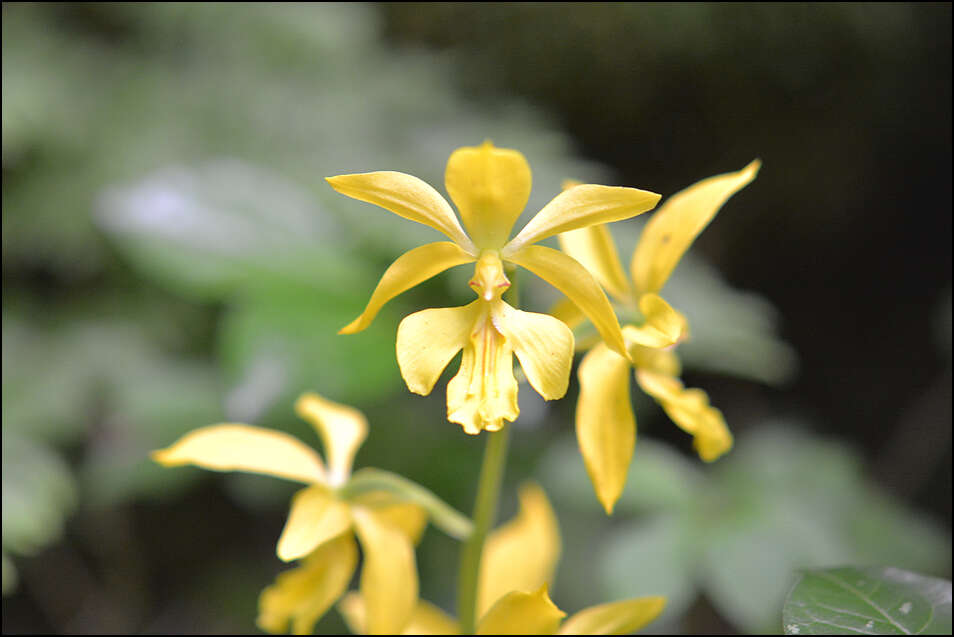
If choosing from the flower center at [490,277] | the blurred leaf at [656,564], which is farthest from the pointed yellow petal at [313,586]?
the blurred leaf at [656,564]

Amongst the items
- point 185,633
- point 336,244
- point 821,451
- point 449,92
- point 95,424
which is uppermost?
point 449,92

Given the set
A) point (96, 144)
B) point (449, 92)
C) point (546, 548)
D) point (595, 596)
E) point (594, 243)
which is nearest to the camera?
point (594, 243)

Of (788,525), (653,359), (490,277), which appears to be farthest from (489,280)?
(788,525)

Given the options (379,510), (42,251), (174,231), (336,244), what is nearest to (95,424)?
(42,251)

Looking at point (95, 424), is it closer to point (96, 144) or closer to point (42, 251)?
point (42, 251)

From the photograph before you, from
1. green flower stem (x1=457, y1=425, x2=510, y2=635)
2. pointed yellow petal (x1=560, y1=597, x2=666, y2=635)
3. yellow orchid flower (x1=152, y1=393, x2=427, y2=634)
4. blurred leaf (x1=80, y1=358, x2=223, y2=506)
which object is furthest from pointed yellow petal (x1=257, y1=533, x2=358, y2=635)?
blurred leaf (x1=80, y1=358, x2=223, y2=506)

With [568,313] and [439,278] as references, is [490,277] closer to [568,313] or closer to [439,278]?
[568,313]

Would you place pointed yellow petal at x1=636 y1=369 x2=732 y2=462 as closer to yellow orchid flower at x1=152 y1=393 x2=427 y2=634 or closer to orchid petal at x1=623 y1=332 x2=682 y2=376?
orchid petal at x1=623 y1=332 x2=682 y2=376
